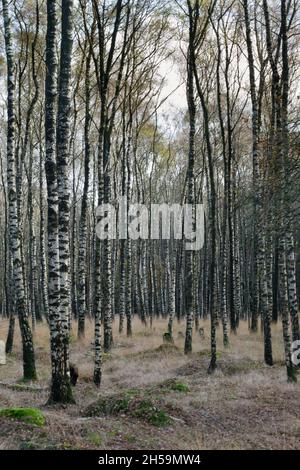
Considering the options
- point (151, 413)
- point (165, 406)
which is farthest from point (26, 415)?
point (165, 406)

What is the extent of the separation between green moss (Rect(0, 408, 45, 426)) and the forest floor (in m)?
0.14

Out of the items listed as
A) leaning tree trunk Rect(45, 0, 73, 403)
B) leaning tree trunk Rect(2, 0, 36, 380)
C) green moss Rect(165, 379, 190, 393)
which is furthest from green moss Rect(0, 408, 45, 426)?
leaning tree trunk Rect(2, 0, 36, 380)

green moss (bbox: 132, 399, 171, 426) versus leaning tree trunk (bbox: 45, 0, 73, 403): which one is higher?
leaning tree trunk (bbox: 45, 0, 73, 403)

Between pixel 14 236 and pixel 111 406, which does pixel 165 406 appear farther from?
pixel 14 236

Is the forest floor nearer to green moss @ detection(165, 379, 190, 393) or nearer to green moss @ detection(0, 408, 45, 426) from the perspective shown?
green moss @ detection(165, 379, 190, 393)

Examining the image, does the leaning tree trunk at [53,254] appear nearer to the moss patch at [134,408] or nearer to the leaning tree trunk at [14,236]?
the moss patch at [134,408]

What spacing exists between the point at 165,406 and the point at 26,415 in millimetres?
2172

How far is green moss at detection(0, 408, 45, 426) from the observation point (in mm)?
6777

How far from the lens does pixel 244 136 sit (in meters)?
27.4

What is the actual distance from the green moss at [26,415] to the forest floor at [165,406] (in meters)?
0.14

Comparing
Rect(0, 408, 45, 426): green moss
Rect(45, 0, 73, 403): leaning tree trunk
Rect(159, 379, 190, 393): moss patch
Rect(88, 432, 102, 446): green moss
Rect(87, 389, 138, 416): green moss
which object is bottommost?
Rect(159, 379, 190, 393): moss patch

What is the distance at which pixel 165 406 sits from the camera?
312 inches

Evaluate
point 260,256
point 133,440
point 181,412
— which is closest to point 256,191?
point 260,256
